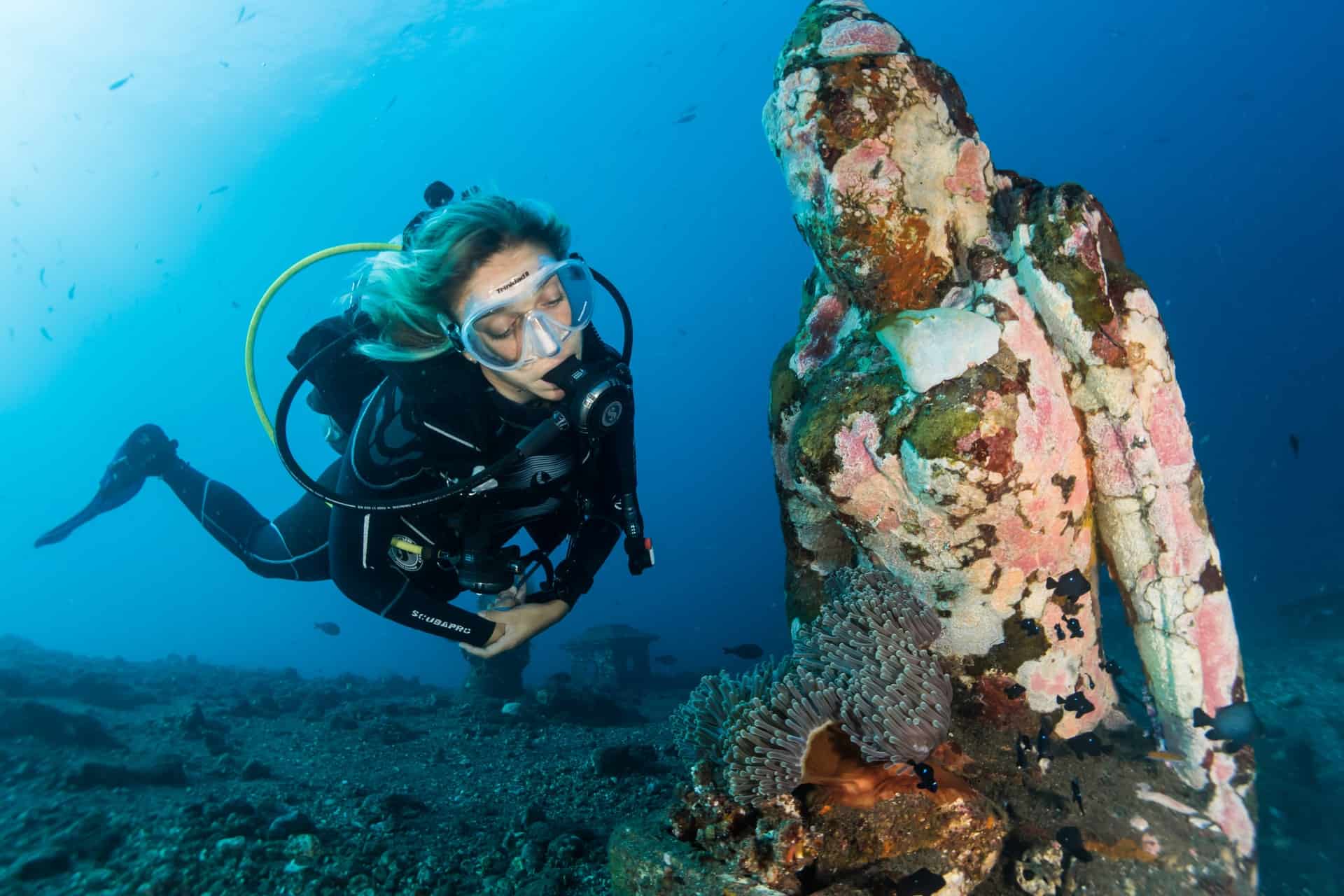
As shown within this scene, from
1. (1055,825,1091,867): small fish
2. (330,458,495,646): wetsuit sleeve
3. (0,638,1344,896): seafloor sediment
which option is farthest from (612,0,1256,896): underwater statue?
(330,458,495,646): wetsuit sleeve

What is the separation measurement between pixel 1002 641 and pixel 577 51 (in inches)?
3349

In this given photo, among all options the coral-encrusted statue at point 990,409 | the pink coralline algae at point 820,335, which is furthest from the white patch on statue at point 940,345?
the pink coralline algae at point 820,335

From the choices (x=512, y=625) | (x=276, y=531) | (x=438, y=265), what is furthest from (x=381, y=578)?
(x=276, y=531)

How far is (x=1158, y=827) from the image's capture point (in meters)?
2.59

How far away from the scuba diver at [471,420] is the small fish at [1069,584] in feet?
7.11

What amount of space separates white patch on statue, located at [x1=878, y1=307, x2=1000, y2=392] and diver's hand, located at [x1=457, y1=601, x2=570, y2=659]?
250cm

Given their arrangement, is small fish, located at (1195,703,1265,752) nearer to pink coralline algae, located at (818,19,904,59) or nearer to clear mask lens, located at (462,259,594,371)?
pink coralline algae, located at (818,19,904,59)

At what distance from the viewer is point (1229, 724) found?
2805mm

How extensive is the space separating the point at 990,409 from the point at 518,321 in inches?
89.9

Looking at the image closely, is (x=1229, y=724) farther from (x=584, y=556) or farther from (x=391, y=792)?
(x=391, y=792)

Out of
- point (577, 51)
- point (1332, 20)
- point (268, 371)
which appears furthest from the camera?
point (268, 371)

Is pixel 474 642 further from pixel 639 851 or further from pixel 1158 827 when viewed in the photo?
pixel 1158 827

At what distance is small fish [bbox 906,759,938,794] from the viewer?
7.40 feet

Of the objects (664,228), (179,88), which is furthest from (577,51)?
(179,88)
